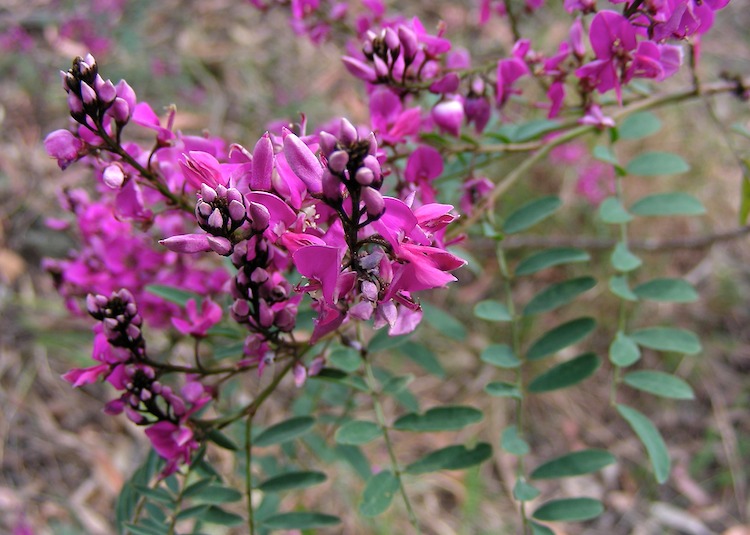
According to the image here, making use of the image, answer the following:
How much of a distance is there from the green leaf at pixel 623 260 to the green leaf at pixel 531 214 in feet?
0.69

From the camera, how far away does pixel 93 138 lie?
128cm

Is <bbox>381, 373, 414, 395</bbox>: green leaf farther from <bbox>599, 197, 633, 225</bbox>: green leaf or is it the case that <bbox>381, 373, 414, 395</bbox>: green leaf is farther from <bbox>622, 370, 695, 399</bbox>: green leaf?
<bbox>599, 197, 633, 225</bbox>: green leaf

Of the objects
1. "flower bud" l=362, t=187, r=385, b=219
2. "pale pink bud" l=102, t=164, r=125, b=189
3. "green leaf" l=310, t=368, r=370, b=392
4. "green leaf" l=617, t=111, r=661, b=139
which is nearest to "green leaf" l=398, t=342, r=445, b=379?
"green leaf" l=310, t=368, r=370, b=392

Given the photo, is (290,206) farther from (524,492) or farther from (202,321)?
(524,492)

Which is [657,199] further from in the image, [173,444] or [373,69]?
[173,444]

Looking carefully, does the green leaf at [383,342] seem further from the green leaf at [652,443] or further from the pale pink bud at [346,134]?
the pale pink bud at [346,134]

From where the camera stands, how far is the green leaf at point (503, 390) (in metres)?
1.44

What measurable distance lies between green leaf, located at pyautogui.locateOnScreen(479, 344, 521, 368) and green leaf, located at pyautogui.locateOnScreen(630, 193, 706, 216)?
71 centimetres

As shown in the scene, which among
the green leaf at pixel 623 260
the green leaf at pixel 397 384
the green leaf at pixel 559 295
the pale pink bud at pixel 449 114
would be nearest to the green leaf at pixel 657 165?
the green leaf at pixel 623 260

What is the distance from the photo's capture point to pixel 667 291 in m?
1.78

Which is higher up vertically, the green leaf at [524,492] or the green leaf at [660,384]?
the green leaf at [660,384]

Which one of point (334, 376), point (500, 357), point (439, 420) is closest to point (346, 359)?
point (334, 376)

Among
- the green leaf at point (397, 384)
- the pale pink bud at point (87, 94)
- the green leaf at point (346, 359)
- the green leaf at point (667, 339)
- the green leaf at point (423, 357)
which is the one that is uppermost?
the pale pink bud at point (87, 94)

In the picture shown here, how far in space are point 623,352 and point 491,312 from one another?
1.16 feet
